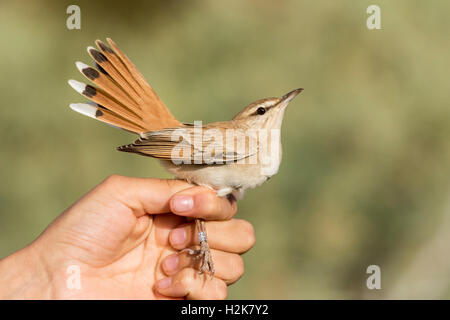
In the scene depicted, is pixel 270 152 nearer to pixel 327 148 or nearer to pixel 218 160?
pixel 218 160

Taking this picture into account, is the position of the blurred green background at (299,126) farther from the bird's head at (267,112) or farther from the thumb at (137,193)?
the thumb at (137,193)

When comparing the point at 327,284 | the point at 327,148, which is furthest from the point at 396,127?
the point at 327,284

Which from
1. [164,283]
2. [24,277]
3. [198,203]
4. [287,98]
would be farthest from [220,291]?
[287,98]

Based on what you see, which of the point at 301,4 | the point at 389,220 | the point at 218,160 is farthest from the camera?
the point at 301,4

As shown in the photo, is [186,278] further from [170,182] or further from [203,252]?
[170,182]

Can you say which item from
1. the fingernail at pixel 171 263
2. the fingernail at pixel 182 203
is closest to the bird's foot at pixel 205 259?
the fingernail at pixel 171 263

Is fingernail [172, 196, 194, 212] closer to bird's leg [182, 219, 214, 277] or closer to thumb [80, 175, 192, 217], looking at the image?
thumb [80, 175, 192, 217]
